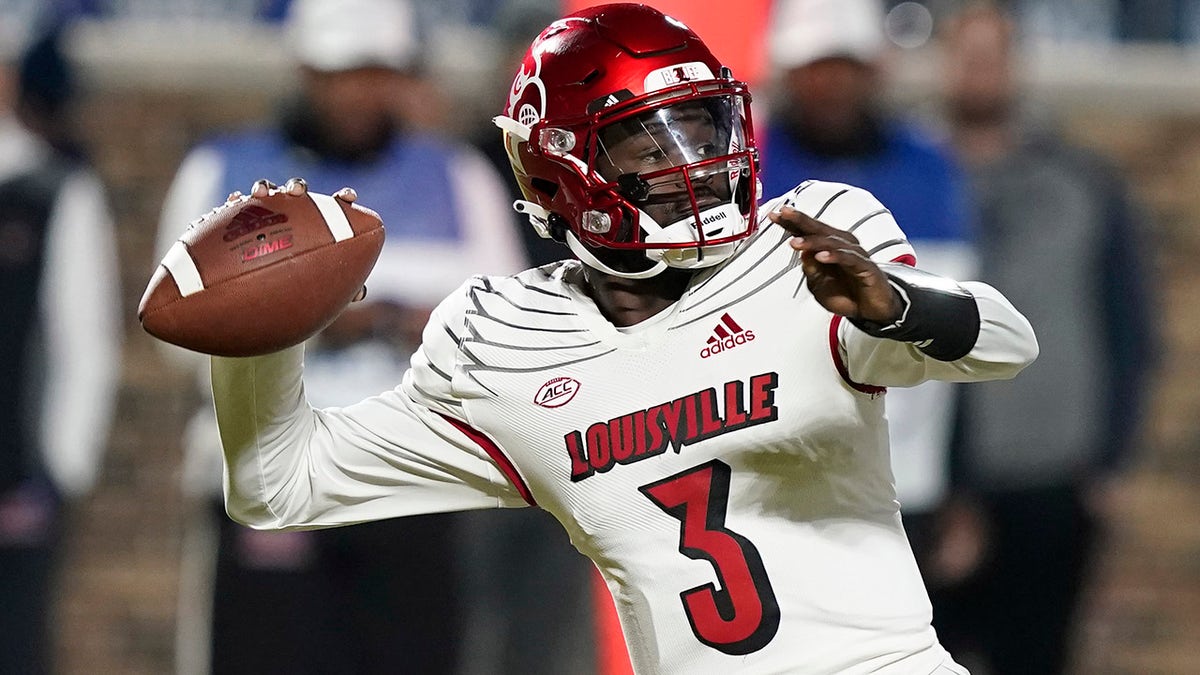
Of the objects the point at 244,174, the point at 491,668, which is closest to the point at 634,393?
the point at 244,174

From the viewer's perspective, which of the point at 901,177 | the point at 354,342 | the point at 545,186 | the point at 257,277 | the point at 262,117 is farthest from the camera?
the point at 262,117

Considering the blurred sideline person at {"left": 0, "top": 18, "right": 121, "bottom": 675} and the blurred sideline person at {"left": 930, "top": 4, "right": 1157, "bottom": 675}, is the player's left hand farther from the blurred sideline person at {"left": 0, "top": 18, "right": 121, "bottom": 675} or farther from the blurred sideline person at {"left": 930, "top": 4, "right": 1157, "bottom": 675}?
the blurred sideline person at {"left": 0, "top": 18, "right": 121, "bottom": 675}

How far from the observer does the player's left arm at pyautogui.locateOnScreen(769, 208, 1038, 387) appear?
6.53 feet

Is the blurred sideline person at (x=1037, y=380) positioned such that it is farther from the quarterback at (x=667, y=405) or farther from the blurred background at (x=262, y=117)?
the quarterback at (x=667, y=405)

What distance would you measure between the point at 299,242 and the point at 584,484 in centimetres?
48

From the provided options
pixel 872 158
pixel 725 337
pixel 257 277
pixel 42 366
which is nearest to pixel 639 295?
pixel 725 337

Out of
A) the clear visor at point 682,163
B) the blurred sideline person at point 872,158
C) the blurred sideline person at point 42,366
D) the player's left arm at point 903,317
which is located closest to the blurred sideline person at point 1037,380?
the blurred sideline person at point 872,158

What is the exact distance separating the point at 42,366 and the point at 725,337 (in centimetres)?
307

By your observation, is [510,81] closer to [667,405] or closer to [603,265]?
[603,265]

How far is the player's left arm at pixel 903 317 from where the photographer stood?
199 centimetres

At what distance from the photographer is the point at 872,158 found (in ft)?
15.0

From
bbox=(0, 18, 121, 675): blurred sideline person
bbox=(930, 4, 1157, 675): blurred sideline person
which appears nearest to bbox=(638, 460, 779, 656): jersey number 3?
bbox=(930, 4, 1157, 675): blurred sideline person

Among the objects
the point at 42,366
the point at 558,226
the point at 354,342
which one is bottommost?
the point at 42,366

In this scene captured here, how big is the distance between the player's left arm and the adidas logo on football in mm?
150
